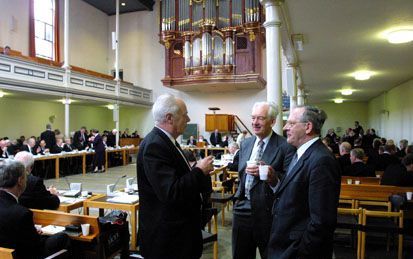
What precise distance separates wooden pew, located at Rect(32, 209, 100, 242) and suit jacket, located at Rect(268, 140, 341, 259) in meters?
1.53

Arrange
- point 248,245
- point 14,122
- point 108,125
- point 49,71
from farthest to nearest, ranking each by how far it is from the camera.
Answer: point 108,125 → point 14,122 → point 49,71 → point 248,245

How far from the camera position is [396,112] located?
498 inches

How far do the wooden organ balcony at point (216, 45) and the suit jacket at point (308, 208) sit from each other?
13.4 m

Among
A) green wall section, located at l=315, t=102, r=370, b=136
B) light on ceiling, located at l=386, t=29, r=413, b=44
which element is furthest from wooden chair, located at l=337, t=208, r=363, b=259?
green wall section, located at l=315, t=102, r=370, b=136

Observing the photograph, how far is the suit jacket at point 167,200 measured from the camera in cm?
181

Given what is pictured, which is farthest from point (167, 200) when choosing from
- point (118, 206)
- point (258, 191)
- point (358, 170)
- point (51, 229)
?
point (358, 170)

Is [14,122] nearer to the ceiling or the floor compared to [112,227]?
nearer to the ceiling

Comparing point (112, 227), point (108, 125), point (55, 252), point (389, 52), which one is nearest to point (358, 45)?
point (389, 52)

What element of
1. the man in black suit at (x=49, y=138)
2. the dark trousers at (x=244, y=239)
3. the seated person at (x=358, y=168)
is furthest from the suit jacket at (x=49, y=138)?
the dark trousers at (x=244, y=239)

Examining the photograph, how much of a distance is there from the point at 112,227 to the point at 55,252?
63 cm

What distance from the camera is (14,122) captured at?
46.6ft

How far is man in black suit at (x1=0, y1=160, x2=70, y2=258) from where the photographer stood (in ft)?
7.62

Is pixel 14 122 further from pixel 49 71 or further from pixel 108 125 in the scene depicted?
pixel 108 125

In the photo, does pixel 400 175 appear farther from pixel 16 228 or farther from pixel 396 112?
pixel 396 112
